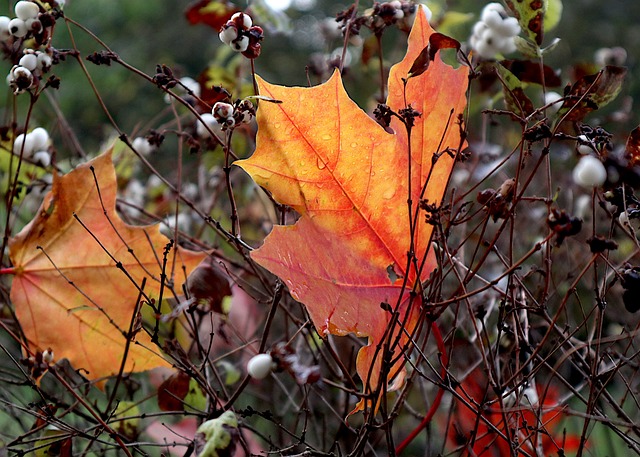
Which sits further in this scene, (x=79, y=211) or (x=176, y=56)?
(x=176, y=56)

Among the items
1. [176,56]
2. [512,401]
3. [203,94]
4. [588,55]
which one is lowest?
[512,401]

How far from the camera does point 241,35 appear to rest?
0.44 meters

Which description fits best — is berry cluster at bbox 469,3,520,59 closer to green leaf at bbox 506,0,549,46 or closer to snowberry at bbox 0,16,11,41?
green leaf at bbox 506,0,549,46

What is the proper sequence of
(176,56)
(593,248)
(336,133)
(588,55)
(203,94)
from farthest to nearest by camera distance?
(176,56) < (588,55) < (203,94) < (336,133) < (593,248)

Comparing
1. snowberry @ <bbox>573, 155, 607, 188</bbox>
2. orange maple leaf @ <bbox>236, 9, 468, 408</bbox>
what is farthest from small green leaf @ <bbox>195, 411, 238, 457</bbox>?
snowberry @ <bbox>573, 155, 607, 188</bbox>

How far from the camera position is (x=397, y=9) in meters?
0.54

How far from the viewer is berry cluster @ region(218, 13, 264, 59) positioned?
437 mm

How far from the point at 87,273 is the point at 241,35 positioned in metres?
0.25

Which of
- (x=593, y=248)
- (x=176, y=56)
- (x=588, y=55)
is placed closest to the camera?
(x=593, y=248)

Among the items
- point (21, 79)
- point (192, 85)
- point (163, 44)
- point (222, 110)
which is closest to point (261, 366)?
point (222, 110)

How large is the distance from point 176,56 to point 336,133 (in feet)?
8.52

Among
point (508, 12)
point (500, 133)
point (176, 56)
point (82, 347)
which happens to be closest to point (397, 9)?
point (508, 12)

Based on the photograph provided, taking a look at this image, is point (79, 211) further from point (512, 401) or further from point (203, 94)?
point (512, 401)

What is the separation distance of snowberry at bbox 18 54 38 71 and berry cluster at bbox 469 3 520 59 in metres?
0.35
